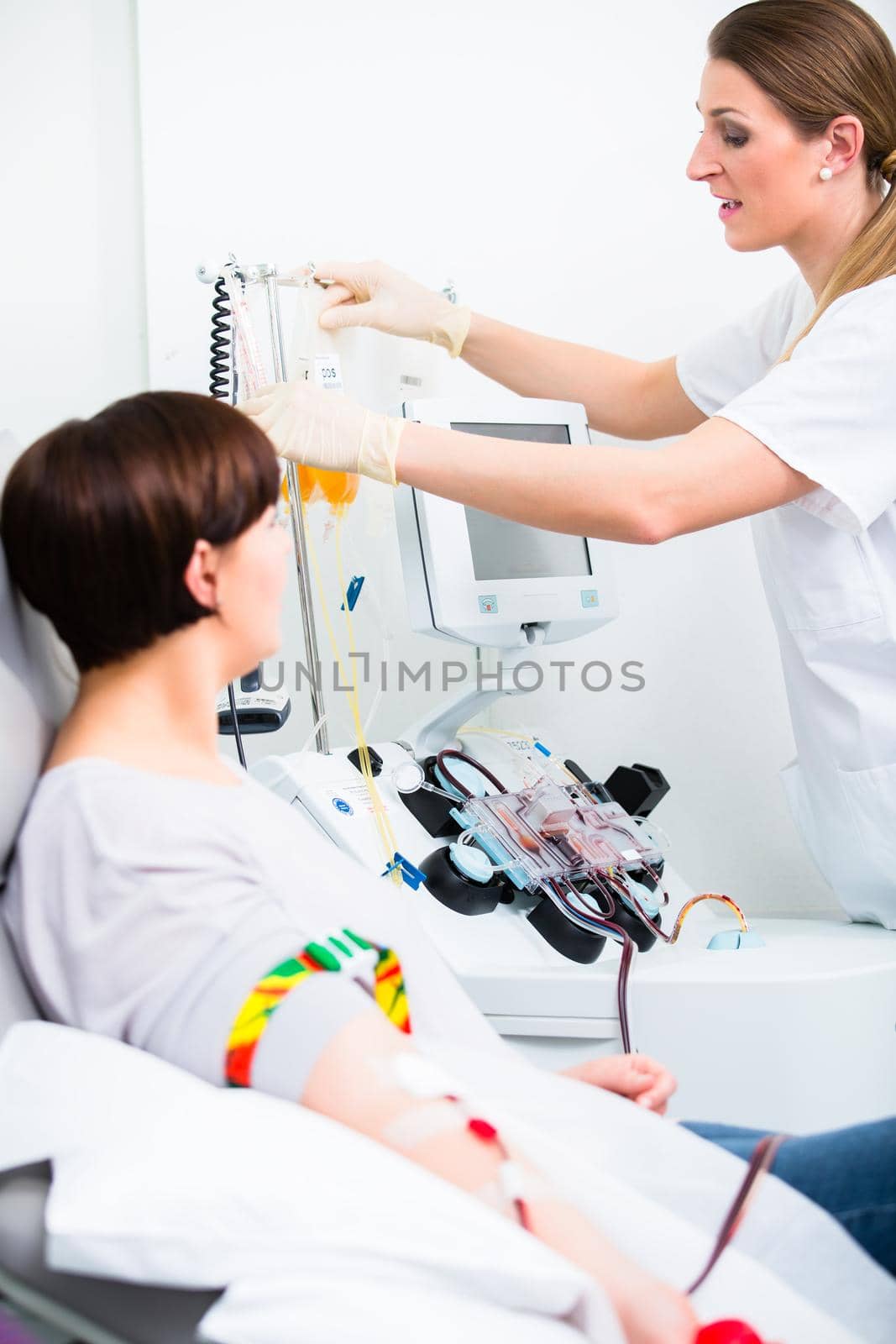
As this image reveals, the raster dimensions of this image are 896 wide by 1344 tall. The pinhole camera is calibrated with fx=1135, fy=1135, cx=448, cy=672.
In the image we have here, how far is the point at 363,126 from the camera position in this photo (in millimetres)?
2135

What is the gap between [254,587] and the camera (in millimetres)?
869

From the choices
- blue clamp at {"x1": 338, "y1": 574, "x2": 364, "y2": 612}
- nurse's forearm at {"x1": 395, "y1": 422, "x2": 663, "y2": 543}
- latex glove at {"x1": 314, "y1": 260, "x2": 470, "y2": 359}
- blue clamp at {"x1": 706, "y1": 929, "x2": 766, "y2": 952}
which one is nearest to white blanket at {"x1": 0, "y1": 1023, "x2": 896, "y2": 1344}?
blue clamp at {"x1": 706, "y1": 929, "x2": 766, "y2": 952}

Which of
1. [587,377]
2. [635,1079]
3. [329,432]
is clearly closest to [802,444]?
[329,432]

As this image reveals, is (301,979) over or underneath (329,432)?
underneath

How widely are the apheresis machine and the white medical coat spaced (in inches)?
5.8

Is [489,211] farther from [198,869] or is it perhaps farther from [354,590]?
[198,869]

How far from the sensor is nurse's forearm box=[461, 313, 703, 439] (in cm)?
198

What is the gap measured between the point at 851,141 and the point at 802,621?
0.64 meters

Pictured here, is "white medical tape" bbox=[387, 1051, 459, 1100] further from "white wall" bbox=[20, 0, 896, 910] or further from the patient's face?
"white wall" bbox=[20, 0, 896, 910]

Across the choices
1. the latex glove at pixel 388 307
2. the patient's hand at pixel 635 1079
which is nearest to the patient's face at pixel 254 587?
the patient's hand at pixel 635 1079

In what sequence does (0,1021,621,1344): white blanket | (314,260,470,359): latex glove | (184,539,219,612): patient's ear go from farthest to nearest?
(314,260,470,359): latex glove, (184,539,219,612): patient's ear, (0,1021,621,1344): white blanket

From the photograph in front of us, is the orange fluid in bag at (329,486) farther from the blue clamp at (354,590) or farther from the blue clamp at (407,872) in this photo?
the blue clamp at (407,872)

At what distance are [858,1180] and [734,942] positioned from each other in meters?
0.59

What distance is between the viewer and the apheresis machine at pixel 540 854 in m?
1.35
